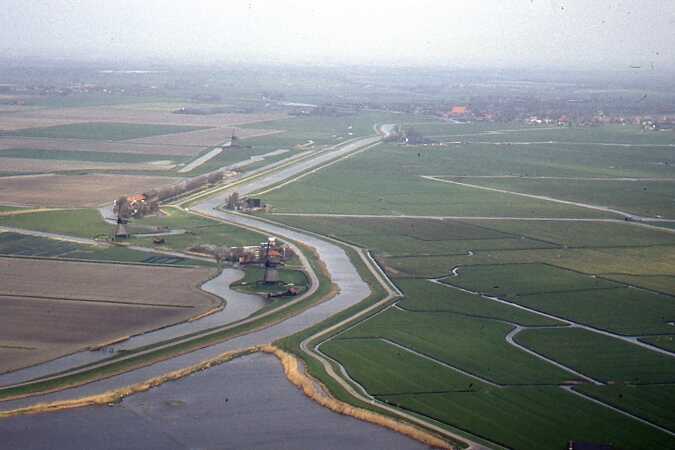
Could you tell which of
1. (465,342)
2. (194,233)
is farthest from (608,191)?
(465,342)

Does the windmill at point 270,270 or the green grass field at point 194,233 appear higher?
the windmill at point 270,270

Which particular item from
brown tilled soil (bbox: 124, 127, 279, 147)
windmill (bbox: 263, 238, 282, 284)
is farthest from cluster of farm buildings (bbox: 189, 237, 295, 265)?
brown tilled soil (bbox: 124, 127, 279, 147)

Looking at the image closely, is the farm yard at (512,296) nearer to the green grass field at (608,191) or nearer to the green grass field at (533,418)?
the green grass field at (533,418)

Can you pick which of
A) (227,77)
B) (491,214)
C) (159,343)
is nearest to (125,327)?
(159,343)

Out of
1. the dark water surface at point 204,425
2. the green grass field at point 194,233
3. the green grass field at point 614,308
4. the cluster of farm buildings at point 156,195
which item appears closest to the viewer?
the dark water surface at point 204,425

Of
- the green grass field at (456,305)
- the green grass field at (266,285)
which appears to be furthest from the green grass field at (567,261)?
the green grass field at (266,285)

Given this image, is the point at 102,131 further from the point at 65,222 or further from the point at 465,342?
the point at 465,342

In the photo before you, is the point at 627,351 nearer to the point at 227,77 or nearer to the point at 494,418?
the point at 494,418
